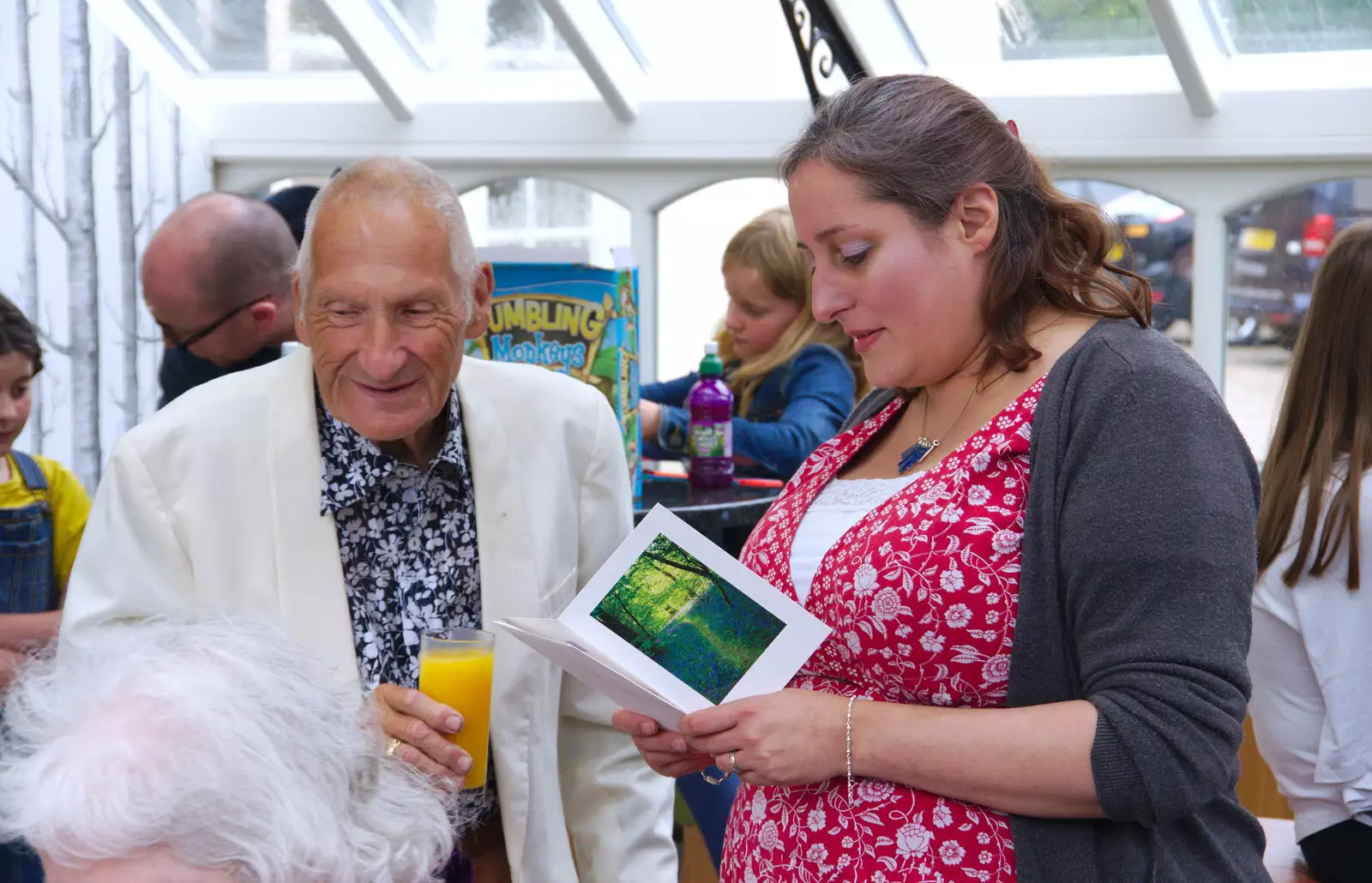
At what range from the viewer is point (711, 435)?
3.18 metres

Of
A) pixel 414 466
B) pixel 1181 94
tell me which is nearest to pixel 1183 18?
pixel 1181 94

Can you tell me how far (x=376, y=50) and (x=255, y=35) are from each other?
2.35 ft

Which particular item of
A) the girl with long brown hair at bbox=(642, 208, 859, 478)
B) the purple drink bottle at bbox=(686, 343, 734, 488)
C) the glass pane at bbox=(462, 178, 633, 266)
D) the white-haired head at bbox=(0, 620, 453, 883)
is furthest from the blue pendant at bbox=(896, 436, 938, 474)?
the glass pane at bbox=(462, 178, 633, 266)

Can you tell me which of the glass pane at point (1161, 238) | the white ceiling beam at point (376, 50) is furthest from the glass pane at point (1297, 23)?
the white ceiling beam at point (376, 50)

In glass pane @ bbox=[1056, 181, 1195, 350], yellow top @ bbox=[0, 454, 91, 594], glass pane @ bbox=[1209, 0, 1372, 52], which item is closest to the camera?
yellow top @ bbox=[0, 454, 91, 594]

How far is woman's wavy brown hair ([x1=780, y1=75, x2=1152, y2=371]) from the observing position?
146 cm

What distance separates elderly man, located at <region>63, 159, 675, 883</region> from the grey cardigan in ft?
2.16

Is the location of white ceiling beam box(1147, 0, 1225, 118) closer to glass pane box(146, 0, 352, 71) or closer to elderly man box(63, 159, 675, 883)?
elderly man box(63, 159, 675, 883)

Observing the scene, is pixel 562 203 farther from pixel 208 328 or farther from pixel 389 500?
pixel 389 500

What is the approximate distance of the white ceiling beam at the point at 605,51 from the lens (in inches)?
206

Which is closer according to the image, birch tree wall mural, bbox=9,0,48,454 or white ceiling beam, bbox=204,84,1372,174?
white ceiling beam, bbox=204,84,1372,174

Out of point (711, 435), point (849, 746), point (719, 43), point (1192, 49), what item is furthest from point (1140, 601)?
point (719, 43)

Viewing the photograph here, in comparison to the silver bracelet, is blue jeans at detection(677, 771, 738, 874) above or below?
below

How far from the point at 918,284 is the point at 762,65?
4350mm
